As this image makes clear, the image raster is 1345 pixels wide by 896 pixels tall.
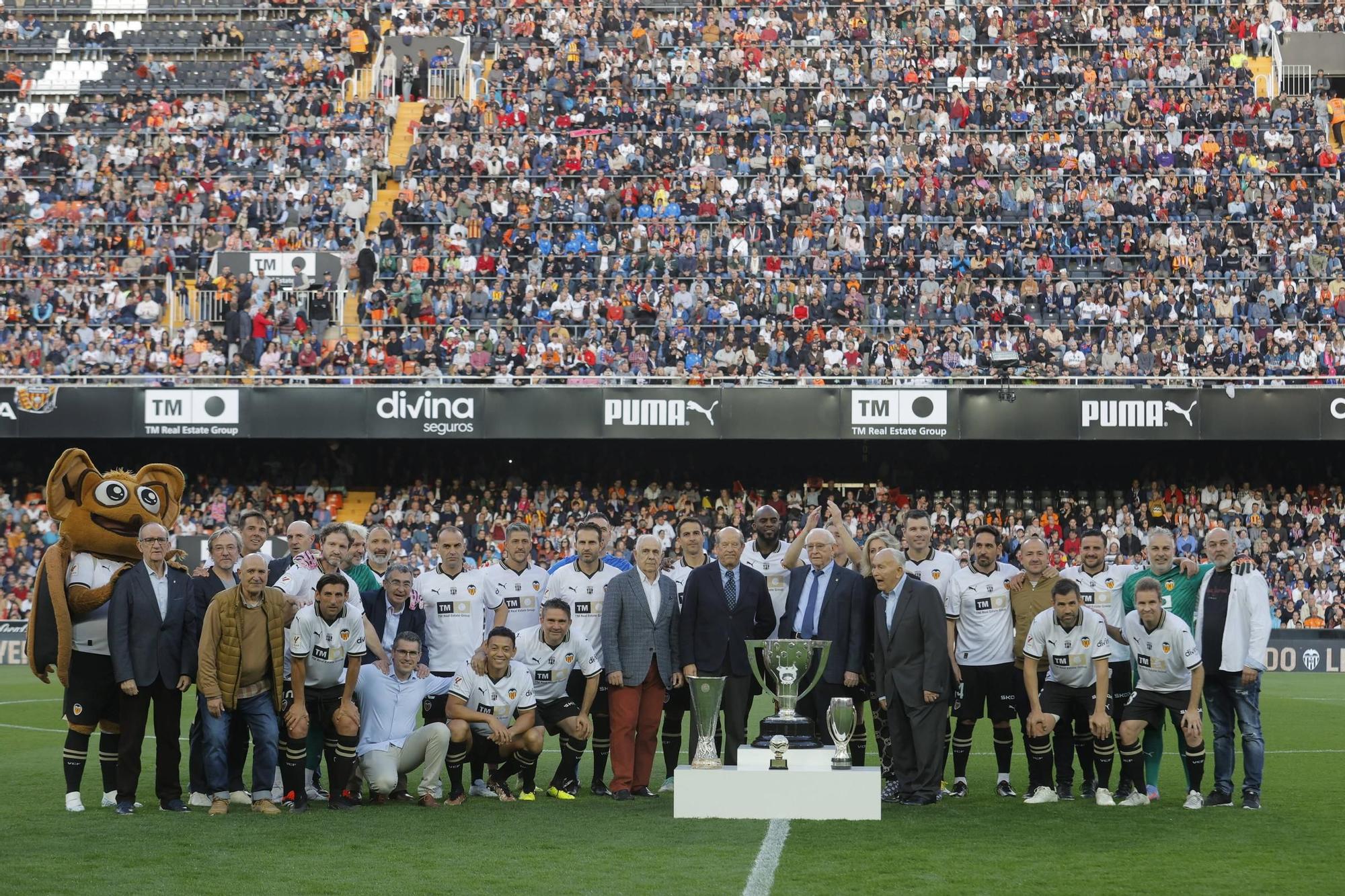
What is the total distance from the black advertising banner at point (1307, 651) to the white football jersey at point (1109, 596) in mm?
15985

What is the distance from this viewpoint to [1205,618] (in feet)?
35.1

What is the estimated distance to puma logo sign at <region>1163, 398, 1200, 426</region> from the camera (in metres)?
29.5

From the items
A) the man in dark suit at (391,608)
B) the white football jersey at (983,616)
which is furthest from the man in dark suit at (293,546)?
the white football jersey at (983,616)

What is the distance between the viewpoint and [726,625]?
11.1 m

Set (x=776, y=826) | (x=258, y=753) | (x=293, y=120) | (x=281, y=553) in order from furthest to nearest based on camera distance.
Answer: (x=293, y=120), (x=281, y=553), (x=258, y=753), (x=776, y=826)

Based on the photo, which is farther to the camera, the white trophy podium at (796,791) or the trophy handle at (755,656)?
the trophy handle at (755,656)

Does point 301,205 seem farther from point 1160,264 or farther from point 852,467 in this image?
point 1160,264

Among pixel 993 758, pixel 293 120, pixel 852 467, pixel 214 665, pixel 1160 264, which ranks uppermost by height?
pixel 293 120

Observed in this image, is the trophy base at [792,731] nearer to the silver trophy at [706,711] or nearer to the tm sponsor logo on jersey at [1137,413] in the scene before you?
the silver trophy at [706,711]

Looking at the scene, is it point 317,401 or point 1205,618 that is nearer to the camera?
point 1205,618

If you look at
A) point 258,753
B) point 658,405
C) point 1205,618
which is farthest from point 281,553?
point 1205,618

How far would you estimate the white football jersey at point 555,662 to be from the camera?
11133 mm

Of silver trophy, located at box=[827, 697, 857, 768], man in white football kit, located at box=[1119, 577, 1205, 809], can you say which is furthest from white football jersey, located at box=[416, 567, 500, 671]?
man in white football kit, located at box=[1119, 577, 1205, 809]

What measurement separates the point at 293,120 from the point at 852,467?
15.4 metres
